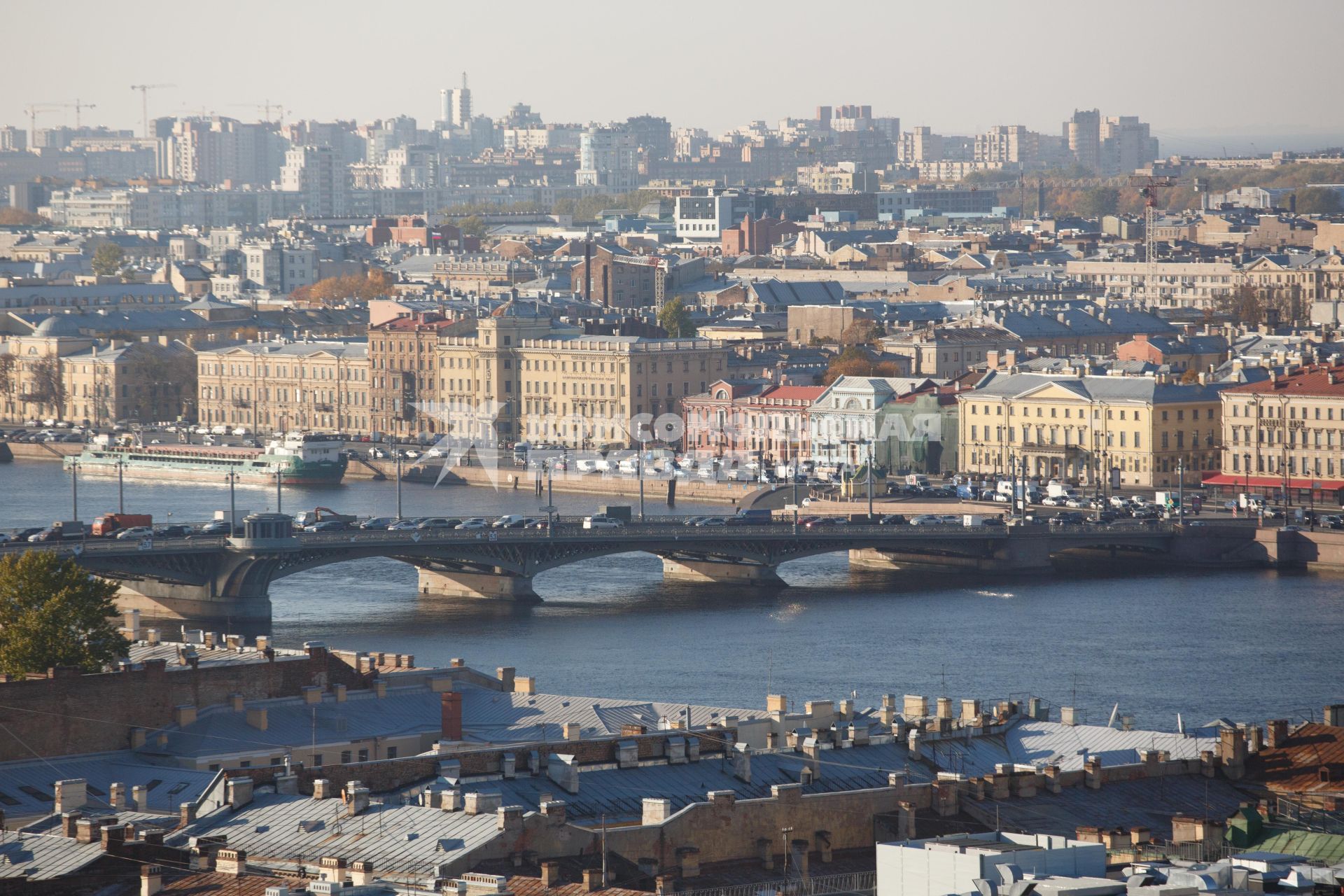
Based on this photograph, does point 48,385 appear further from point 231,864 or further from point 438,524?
point 231,864

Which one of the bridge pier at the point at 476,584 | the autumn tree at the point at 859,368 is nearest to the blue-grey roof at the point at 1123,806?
the bridge pier at the point at 476,584

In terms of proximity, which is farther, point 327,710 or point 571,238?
point 571,238

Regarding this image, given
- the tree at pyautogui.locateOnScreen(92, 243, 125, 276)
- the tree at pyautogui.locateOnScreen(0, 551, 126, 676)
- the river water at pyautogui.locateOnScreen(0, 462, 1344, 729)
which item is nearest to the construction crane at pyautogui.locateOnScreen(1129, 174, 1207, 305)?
the tree at pyautogui.locateOnScreen(92, 243, 125, 276)

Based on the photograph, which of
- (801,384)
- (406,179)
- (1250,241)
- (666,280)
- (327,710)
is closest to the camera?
(327,710)

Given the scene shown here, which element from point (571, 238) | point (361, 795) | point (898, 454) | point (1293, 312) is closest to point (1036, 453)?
point (898, 454)

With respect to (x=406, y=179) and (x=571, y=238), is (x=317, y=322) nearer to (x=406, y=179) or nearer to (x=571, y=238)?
(x=571, y=238)

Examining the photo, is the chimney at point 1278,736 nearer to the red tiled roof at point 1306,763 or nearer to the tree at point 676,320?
the red tiled roof at point 1306,763

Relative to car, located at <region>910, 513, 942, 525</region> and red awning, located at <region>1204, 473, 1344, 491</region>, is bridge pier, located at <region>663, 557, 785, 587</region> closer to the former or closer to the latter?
car, located at <region>910, 513, 942, 525</region>
